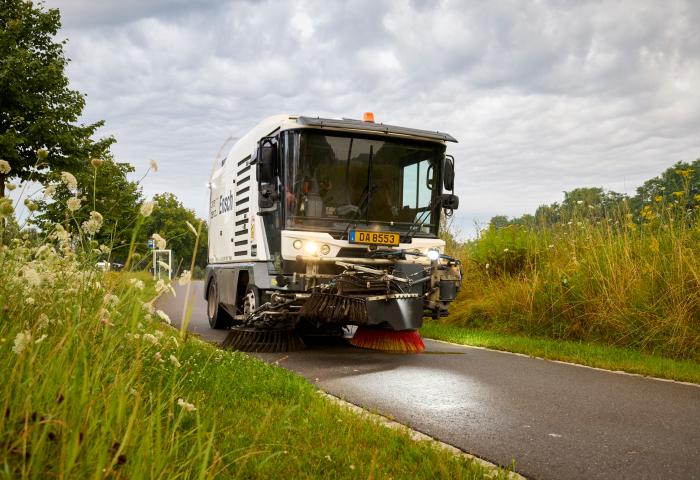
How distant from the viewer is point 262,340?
8992 mm

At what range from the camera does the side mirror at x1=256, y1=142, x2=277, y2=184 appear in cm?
903

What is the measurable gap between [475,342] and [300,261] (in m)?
3.00

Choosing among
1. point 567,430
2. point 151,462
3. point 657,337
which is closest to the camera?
point 151,462

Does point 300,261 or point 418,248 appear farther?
point 418,248

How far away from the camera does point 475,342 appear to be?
9719 mm

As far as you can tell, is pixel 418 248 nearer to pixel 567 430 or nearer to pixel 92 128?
pixel 567 430

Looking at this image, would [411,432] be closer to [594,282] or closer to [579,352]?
[579,352]

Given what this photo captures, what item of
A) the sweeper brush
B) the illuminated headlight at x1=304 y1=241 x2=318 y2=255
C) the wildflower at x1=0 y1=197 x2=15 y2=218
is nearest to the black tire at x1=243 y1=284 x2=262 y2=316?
the sweeper brush

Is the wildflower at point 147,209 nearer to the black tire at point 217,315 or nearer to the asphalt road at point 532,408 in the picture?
the asphalt road at point 532,408

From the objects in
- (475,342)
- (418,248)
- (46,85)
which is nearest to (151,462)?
(418,248)

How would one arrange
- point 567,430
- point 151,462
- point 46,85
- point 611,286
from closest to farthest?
point 151,462, point 567,430, point 611,286, point 46,85

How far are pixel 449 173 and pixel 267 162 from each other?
8.75 feet

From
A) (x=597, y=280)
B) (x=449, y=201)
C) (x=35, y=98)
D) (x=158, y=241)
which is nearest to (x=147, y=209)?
(x=158, y=241)

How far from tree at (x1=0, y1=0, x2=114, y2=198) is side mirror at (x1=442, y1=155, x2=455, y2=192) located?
17245mm
